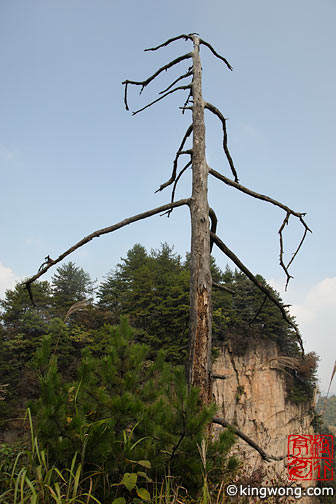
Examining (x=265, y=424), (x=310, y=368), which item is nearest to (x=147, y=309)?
(x=265, y=424)

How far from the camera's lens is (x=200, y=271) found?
108 inches

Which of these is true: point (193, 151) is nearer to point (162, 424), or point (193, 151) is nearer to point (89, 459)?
point (162, 424)

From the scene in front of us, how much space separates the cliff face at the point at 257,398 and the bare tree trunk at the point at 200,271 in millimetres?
18191

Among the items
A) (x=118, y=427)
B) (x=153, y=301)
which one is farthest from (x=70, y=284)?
(x=118, y=427)

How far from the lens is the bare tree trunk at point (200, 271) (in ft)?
8.00

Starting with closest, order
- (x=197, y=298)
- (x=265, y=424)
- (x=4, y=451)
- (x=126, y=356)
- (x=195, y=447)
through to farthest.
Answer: (x=195, y=447) → (x=126, y=356) → (x=4, y=451) → (x=197, y=298) → (x=265, y=424)

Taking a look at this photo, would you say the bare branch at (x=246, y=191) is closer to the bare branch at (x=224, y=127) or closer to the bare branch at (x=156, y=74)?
the bare branch at (x=224, y=127)

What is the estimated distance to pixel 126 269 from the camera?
2375 centimetres

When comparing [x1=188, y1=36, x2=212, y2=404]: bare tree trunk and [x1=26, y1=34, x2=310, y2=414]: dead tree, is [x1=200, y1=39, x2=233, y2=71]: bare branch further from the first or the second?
[x1=188, y1=36, x2=212, y2=404]: bare tree trunk

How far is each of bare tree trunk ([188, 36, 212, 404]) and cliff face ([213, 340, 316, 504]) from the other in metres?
18.2

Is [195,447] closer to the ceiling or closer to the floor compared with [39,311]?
closer to the floor

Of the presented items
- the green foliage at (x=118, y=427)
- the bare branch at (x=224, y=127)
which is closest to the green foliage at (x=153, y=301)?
the bare branch at (x=224, y=127)

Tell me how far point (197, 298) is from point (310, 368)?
25.3 m

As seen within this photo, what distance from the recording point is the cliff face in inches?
780
